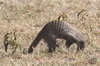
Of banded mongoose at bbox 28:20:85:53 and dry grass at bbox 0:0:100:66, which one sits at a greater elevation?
banded mongoose at bbox 28:20:85:53

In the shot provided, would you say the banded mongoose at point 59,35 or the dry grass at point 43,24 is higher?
the banded mongoose at point 59,35

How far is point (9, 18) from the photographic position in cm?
955

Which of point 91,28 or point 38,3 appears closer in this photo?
point 91,28

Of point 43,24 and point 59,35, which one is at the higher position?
point 59,35

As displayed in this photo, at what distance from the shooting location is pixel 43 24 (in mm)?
9383

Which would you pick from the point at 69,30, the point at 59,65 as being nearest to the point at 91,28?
the point at 69,30

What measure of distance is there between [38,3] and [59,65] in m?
4.60

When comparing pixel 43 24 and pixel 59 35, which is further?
pixel 43 24

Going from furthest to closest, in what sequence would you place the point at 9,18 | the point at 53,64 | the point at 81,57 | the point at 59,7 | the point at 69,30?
the point at 59,7, the point at 9,18, the point at 69,30, the point at 81,57, the point at 53,64

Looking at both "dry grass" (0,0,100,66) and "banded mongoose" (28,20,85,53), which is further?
"banded mongoose" (28,20,85,53)

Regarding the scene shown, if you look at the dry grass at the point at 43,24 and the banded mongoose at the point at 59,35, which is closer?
the dry grass at the point at 43,24

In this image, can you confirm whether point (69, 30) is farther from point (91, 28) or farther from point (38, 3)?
point (38, 3)

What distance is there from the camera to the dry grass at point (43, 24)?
21.9 ft

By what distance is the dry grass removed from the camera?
21.9 feet
